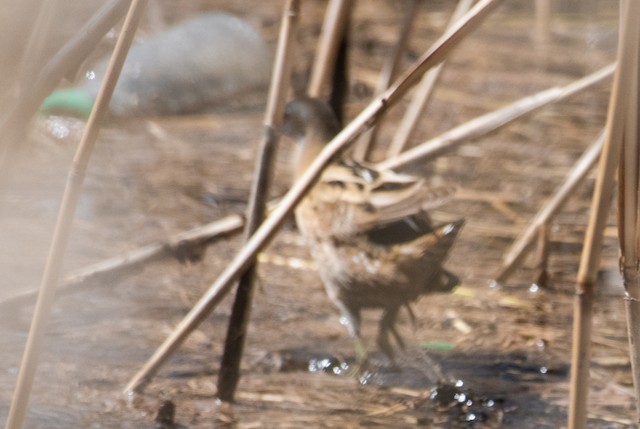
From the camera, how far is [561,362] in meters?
3.80

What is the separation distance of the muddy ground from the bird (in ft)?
0.63

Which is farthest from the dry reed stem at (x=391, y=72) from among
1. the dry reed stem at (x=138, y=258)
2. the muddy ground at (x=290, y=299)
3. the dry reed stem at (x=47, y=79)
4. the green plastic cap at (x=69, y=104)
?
the dry reed stem at (x=47, y=79)

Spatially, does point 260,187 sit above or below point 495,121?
below

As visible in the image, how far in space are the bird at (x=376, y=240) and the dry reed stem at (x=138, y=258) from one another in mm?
313

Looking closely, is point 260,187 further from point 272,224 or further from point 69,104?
point 69,104

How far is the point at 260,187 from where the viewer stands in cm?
331

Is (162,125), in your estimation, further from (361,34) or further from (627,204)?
(627,204)

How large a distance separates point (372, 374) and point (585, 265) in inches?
55.5

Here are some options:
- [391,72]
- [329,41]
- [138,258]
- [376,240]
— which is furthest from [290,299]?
[391,72]

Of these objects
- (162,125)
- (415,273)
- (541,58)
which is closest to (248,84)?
(162,125)

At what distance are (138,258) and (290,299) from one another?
82 cm

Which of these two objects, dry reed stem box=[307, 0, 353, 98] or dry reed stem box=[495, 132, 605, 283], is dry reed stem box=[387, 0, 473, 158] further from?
dry reed stem box=[495, 132, 605, 283]

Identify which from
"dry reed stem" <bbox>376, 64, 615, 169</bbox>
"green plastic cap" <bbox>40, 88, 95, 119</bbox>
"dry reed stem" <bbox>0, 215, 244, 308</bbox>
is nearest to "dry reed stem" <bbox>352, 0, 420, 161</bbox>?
"dry reed stem" <bbox>376, 64, 615, 169</bbox>

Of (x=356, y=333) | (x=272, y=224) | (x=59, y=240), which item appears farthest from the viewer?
(x=356, y=333)
